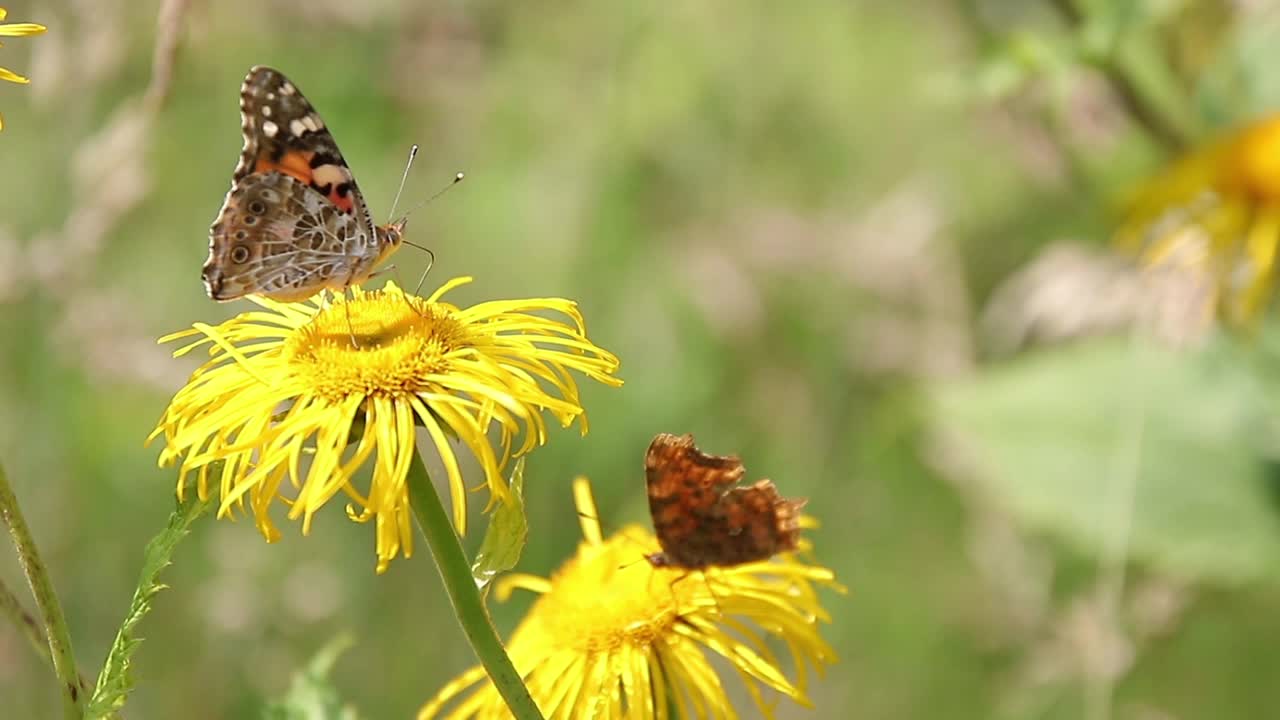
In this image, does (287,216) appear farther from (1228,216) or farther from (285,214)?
(1228,216)

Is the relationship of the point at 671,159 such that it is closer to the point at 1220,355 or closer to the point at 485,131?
the point at 485,131

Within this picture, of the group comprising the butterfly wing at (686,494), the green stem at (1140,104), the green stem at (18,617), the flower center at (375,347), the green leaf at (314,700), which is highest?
the green stem at (1140,104)

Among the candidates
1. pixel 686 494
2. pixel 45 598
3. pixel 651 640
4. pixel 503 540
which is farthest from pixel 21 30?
pixel 651 640

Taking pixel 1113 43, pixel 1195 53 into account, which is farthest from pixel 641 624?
pixel 1195 53

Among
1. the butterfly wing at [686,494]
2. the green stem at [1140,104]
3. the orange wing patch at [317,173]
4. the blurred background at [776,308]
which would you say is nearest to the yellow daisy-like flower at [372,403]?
the butterfly wing at [686,494]

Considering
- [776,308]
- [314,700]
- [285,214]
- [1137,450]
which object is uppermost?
[776,308]

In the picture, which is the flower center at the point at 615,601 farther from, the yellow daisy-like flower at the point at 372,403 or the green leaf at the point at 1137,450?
the green leaf at the point at 1137,450
